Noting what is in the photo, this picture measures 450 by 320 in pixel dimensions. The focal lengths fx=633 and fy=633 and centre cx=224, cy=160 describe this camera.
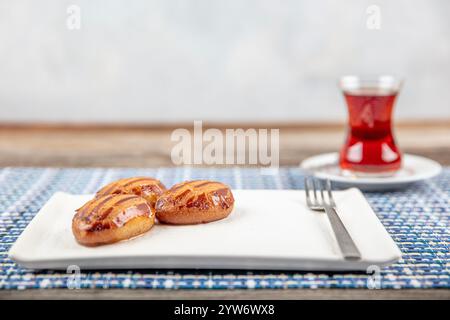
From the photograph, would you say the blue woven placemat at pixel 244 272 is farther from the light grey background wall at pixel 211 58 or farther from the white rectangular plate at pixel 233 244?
the light grey background wall at pixel 211 58

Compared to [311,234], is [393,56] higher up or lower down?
higher up

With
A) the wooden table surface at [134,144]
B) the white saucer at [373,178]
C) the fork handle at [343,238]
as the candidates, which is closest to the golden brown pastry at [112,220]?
the fork handle at [343,238]

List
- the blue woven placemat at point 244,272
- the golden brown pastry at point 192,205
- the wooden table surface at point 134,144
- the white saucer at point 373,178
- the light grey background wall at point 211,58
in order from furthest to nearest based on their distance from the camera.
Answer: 1. the light grey background wall at point 211,58
2. the wooden table surface at point 134,144
3. the white saucer at point 373,178
4. the golden brown pastry at point 192,205
5. the blue woven placemat at point 244,272

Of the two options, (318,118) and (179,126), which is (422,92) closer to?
(318,118)

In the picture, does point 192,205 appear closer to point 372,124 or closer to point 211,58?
point 372,124

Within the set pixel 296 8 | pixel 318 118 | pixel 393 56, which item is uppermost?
pixel 296 8

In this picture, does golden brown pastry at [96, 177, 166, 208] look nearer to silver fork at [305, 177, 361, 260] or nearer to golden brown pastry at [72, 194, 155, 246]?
golden brown pastry at [72, 194, 155, 246]

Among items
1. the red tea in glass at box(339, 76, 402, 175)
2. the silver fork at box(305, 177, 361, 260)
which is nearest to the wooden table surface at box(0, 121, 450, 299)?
the red tea in glass at box(339, 76, 402, 175)
